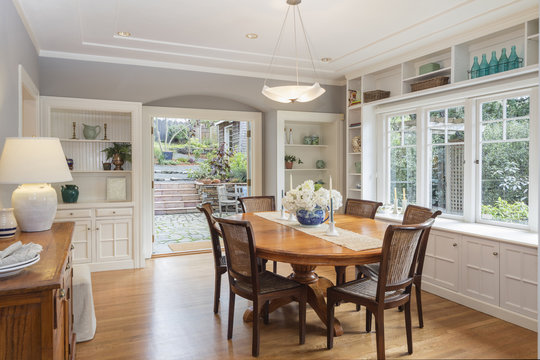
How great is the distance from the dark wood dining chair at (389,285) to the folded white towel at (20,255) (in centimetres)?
171

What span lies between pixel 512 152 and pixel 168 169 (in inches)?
364

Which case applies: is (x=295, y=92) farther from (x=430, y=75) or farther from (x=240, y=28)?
(x=430, y=75)

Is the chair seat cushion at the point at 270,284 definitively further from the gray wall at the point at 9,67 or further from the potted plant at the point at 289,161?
the potted plant at the point at 289,161

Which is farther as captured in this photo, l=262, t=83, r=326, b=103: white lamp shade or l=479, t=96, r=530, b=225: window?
l=479, t=96, r=530, b=225: window

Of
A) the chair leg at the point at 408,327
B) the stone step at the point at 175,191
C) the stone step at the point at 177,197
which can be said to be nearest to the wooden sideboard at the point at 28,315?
the chair leg at the point at 408,327

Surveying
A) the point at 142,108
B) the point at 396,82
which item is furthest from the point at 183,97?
the point at 396,82

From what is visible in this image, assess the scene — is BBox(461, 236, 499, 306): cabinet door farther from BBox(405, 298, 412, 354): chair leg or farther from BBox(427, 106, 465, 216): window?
BBox(405, 298, 412, 354): chair leg

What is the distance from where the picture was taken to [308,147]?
5859mm

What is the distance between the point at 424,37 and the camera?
380 centimetres

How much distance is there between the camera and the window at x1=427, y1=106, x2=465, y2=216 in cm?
401

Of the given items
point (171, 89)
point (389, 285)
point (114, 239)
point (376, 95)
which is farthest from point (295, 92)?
point (114, 239)

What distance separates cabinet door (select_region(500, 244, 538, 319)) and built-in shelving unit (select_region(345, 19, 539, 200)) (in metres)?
1.44

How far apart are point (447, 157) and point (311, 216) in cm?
207

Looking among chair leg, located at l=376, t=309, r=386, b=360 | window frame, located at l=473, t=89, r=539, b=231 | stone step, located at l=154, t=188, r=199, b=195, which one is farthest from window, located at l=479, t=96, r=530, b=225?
stone step, located at l=154, t=188, r=199, b=195
